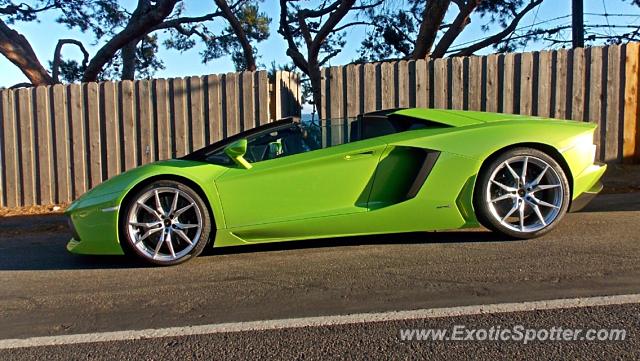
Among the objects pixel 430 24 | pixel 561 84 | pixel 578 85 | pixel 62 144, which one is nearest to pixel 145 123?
pixel 62 144

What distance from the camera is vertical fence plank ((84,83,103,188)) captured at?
836 centimetres

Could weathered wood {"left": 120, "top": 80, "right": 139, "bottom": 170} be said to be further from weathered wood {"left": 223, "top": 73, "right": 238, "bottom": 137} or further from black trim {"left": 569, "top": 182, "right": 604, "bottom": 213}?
black trim {"left": 569, "top": 182, "right": 604, "bottom": 213}

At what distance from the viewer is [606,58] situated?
7836 millimetres

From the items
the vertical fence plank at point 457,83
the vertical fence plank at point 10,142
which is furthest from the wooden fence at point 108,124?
the vertical fence plank at point 457,83

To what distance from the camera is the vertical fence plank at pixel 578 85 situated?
25.7 feet

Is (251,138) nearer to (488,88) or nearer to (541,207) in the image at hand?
(541,207)

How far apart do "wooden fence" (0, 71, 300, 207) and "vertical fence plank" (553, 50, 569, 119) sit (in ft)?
13.5

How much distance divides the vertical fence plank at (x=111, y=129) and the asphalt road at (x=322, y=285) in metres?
3.38

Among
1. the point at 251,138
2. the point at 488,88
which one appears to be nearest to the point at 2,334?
the point at 251,138

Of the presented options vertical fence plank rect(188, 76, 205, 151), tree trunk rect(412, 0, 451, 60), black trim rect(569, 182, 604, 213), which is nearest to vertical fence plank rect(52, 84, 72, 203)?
vertical fence plank rect(188, 76, 205, 151)

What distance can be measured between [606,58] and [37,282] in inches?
308

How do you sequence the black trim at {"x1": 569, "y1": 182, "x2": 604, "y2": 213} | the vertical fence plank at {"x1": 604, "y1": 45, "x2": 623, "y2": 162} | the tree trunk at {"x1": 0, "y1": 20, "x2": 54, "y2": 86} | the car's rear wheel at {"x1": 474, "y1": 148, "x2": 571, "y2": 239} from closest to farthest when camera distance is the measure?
the car's rear wheel at {"x1": 474, "y1": 148, "x2": 571, "y2": 239} < the black trim at {"x1": 569, "y1": 182, "x2": 604, "y2": 213} < the vertical fence plank at {"x1": 604, "y1": 45, "x2": 623, "y2": 162} < the tree trunk at {"x1": 0, "y1": 20, "x2": 54, "y2": 86}

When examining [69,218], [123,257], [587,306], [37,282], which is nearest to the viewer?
[587,306]

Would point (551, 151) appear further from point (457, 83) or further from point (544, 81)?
point (544, 81)
